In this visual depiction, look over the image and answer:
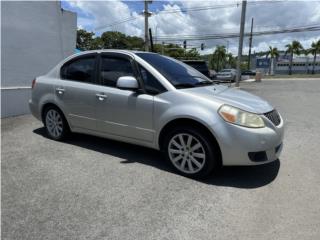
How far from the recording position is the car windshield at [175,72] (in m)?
4.19

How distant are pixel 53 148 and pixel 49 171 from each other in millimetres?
1042

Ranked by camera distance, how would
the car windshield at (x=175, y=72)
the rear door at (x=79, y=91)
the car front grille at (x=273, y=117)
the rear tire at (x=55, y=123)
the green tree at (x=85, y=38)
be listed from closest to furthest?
the car front grille at (x=273, y=117) < the car windshield at (x=175, y=72) < the rear door at (x=79, y=91) < the rear tire at (x=55, y=123) < the green tree at (x=85, y=38)

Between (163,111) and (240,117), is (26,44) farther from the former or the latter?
(240,117)

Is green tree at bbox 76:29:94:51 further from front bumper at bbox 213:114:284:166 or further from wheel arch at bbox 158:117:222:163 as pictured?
front bumper at bbox 213:114:284:166

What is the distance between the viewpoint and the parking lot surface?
2734 millimetres

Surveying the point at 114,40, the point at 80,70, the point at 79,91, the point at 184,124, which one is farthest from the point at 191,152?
the point at 114,40

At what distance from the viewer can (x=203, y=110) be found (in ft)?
12.0

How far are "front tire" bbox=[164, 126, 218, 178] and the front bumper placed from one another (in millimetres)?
160

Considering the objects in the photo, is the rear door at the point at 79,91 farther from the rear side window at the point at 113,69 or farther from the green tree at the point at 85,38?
the green tree at the point at 85,38

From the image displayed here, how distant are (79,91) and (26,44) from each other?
4.79m

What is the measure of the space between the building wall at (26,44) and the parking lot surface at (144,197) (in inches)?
131

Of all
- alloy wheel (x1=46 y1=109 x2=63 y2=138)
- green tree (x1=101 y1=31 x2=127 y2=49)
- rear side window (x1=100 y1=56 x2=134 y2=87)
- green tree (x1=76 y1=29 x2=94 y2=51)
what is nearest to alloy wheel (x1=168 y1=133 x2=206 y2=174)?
rear side window (x1=100 y1=56 x2=134 y2=87)

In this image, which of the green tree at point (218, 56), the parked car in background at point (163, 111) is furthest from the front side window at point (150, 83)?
the green tree at point (218, 56)

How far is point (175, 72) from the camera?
14.6 ft
